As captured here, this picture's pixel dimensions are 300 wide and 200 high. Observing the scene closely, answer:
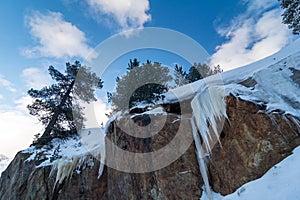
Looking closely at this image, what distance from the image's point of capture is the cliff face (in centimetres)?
498

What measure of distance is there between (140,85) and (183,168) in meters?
5.92

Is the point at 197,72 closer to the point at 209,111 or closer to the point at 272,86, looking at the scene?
the point at 209,111

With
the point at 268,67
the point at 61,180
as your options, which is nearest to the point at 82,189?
the point at 61,180

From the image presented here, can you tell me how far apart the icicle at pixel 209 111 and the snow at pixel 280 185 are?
2149 mm

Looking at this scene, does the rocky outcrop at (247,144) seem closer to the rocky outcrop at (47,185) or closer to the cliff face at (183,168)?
the cliff face at (183,168)

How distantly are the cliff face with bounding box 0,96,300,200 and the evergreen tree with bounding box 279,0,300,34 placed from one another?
7.36m

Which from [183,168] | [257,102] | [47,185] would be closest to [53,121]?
[47,185]

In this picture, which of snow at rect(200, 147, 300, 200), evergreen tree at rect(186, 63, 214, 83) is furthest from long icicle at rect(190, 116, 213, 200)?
evergreen tree at rect(186, 63, 214, 83)

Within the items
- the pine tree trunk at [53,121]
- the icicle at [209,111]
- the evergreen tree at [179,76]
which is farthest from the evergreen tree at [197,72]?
the pine tree trunk at [53,121]

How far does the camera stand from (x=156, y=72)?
1164cm

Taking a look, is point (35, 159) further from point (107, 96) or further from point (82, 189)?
point (107, 96)

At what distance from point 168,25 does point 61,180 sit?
12026 mm

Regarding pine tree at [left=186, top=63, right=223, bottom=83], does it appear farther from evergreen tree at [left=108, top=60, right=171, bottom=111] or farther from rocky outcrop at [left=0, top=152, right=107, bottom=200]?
rocky outcrop at [left=0, top=152, right=107, bottom=200]

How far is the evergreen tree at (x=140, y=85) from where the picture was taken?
11.1m
